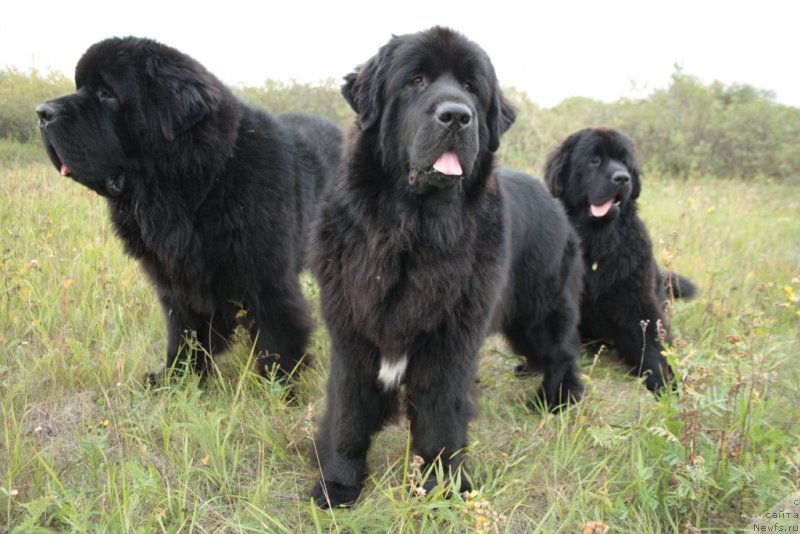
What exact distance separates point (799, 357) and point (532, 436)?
89.1 inches

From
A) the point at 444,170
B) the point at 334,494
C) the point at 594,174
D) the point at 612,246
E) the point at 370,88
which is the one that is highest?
the point at 370,88

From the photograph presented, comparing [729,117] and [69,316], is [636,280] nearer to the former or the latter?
[69,316]

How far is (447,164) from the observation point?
2.11 metres

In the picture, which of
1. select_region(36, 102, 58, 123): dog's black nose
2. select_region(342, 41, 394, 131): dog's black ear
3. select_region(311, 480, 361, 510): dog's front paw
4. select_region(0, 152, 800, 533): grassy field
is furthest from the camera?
select_region(36, 102, 58, 123): dog's black nose

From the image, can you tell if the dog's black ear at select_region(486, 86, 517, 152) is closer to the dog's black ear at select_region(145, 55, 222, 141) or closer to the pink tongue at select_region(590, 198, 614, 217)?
the dog's black ear at select_region(145, 55, 222, 141)

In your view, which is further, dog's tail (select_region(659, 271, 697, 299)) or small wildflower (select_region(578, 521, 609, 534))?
dog's tail (select_region(659, 271, 697, 299))

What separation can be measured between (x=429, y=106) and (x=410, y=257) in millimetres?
555

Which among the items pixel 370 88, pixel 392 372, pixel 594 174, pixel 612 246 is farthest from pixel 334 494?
pixel 594 174

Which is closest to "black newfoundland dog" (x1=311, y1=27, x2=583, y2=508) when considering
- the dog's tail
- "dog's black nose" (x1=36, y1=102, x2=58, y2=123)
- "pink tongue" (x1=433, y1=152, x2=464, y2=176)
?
"pink tongue" (x1=433, y1=152, x2=464, y2=176)

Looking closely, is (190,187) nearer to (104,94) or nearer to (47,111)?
(104,94)

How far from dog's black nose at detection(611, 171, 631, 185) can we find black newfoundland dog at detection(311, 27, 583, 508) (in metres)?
1.64

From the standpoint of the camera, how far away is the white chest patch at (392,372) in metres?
2.24

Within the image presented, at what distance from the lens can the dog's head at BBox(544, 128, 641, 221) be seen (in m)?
3.81

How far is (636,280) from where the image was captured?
12.3 feet
